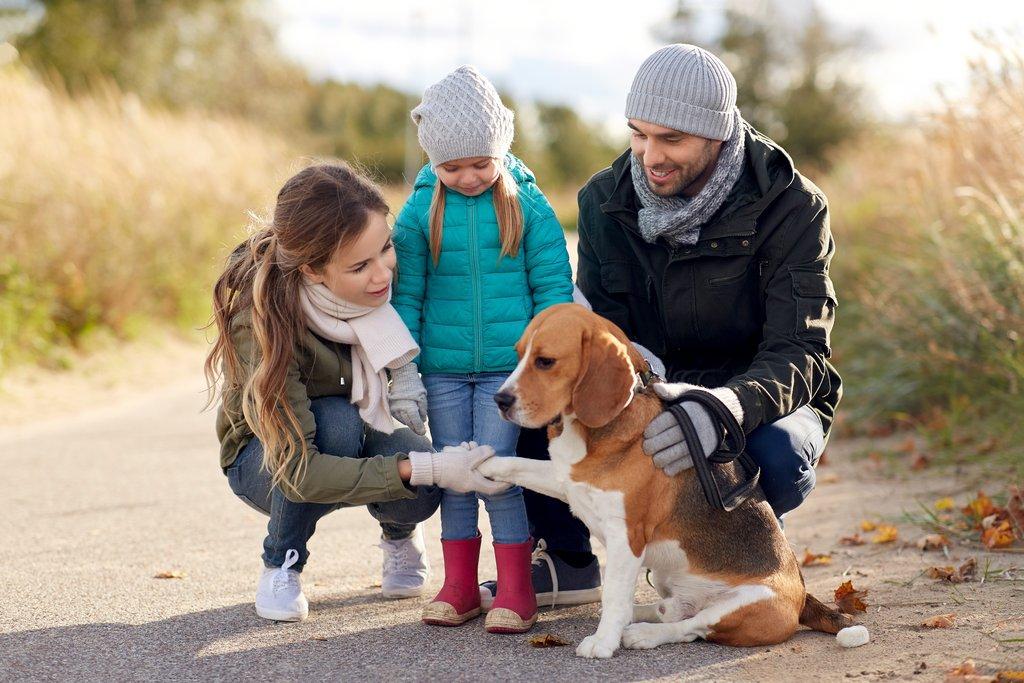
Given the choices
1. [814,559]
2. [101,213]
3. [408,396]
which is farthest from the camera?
[101,213]

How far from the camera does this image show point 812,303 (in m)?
4.34

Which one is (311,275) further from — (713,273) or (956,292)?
(956,292)

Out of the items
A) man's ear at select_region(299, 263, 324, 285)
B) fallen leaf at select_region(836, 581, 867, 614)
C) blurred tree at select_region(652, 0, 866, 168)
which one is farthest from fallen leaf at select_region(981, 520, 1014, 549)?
blurred tree at select_region(652, 0, 866, 168)

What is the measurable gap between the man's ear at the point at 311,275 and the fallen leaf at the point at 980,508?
326 centimetres

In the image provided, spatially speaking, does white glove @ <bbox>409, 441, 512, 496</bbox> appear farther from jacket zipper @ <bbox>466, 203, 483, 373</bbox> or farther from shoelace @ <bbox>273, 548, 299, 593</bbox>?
shoelace @ <bbox>273, 548, 299, 593</bbox>

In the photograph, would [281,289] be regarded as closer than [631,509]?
No

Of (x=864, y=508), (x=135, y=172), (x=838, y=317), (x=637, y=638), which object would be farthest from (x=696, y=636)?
(x=135, y=172)

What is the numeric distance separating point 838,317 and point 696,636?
689 centimetres

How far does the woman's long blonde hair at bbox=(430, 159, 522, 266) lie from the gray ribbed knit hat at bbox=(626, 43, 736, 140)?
579 millimetres

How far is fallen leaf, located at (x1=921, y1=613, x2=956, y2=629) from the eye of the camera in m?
4.02

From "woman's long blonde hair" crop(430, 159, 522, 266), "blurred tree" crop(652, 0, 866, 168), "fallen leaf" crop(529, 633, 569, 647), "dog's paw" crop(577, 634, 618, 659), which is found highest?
"blurred tree" crop(652, 0, 866, 168)

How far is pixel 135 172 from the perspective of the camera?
12570 millimetres

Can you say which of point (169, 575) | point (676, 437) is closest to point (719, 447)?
point (676, 437)

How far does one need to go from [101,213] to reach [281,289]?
7.84m
